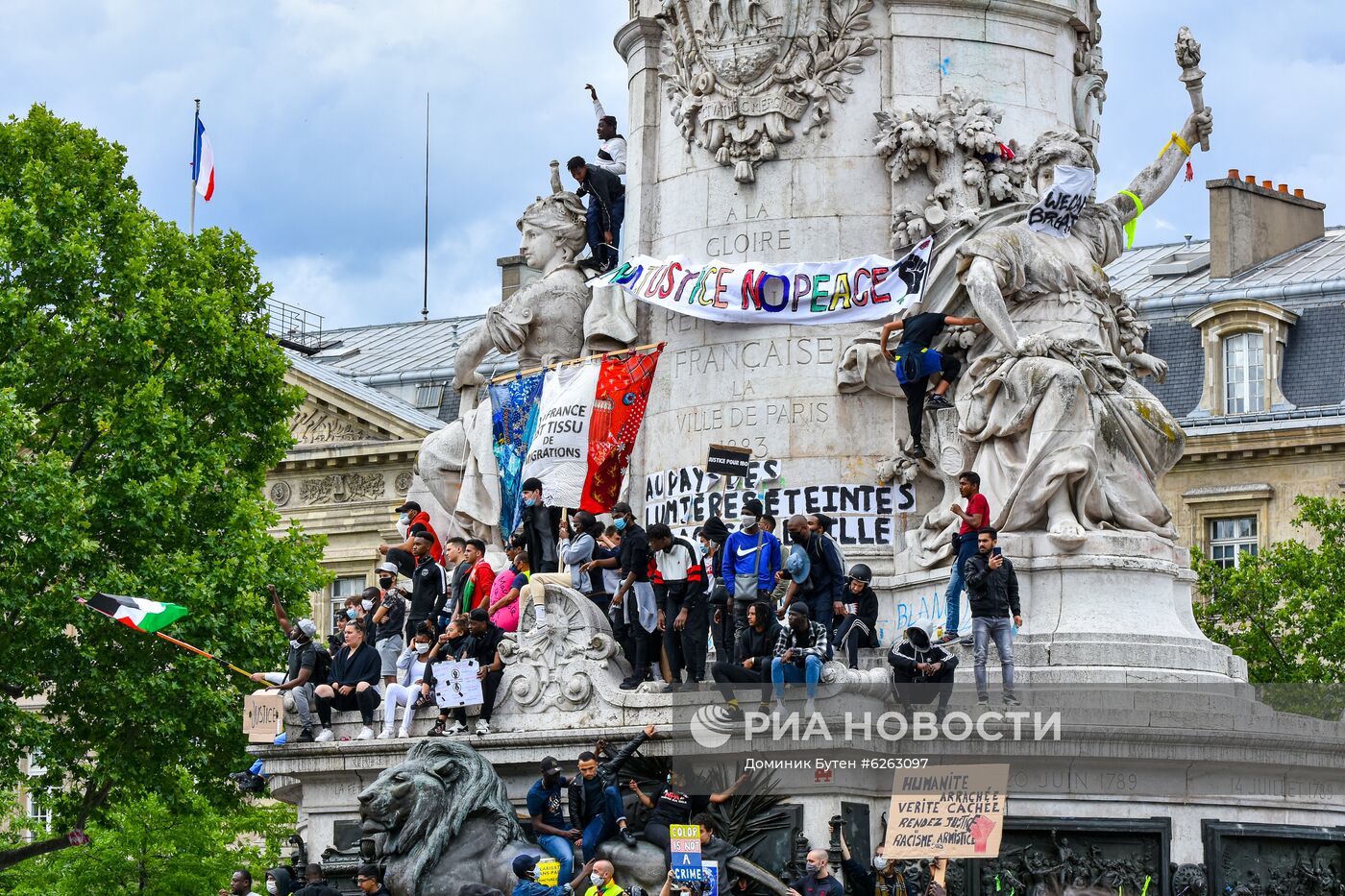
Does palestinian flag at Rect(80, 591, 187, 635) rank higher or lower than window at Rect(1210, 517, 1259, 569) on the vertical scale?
lower

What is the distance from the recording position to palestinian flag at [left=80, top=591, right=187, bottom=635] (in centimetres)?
3903

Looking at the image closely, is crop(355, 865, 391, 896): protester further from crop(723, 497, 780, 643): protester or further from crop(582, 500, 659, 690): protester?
crop(723, 497, 780, 643): protester

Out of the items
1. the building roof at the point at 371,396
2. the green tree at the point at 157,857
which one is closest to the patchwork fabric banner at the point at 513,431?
the green tree at the point at 157,857

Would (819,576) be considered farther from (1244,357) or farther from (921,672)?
(1244,357)

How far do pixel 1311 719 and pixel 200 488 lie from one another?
1921 cm

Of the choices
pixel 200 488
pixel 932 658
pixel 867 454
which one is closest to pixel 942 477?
pixel 867 454

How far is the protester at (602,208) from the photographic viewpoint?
36875mm

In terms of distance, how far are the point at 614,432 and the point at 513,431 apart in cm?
158

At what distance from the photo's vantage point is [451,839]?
28625mm

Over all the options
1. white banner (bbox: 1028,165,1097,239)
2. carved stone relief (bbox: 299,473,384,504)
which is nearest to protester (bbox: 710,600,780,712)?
white banner (bbox: 1028,165,1097,239)

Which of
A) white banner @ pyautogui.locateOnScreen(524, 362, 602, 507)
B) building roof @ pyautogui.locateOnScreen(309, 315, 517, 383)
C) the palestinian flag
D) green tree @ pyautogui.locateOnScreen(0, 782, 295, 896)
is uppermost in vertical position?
building roof @ pyautogui.locateOnScreen(309, 315, 517, 383)

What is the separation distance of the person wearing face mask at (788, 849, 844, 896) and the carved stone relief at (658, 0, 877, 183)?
9.69 m

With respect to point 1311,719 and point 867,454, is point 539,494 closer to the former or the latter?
point 867,454

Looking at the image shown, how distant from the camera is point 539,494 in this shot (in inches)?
1364
